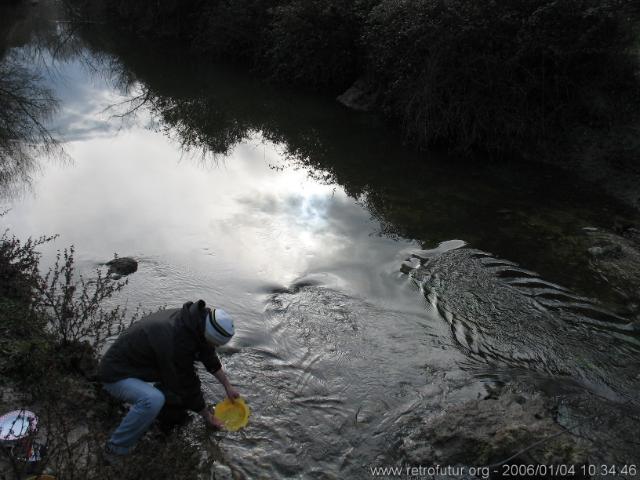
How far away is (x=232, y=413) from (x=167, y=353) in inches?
40.7

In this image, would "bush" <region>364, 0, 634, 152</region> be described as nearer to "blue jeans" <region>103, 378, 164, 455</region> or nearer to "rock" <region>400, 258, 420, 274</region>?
"rock" <region>400, 258, 420, 274</region>

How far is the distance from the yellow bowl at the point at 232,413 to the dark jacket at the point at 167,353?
40 cm

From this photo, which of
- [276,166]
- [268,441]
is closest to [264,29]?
[276,166]

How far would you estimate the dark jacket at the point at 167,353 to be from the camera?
14.5ft

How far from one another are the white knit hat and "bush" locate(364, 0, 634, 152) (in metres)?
9.77

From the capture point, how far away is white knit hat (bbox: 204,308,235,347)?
4.33 meters

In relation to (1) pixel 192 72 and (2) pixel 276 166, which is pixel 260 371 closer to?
(2) pixel 276 166

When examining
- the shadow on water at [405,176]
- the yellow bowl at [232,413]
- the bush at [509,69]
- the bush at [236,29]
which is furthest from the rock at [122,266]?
the bush at [236,29]

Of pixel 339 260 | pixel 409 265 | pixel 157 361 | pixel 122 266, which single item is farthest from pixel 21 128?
pixel 157 361

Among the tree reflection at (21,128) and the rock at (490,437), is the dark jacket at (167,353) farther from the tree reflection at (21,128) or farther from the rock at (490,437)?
the tree reflection at (21,128)

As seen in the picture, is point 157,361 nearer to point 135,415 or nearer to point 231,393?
point 135,415

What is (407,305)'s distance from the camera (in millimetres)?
7441

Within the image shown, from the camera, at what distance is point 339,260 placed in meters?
8.60

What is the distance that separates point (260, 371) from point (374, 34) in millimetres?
11225
